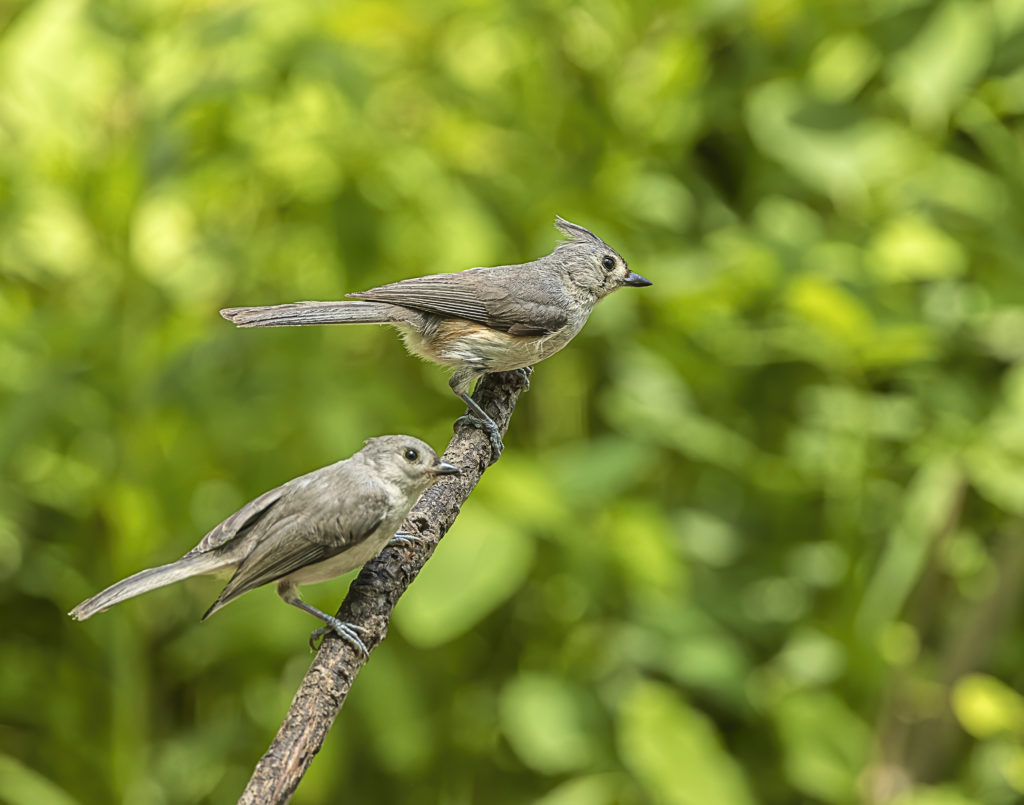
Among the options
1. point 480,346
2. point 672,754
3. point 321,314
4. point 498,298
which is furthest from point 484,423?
point 672,754

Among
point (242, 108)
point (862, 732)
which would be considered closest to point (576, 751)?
point (862, 732)

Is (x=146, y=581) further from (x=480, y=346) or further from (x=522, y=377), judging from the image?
(x=522, y=377)

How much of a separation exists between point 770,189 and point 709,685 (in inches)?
65.7

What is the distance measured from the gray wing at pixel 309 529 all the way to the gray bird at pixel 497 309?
17.6 inches

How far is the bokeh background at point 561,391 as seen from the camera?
10.6 ft

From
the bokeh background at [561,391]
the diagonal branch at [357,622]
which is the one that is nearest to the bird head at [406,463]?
the diagonal branch at [357,622]

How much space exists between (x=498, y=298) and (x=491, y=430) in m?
0.32

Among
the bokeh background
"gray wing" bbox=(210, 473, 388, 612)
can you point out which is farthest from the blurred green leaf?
"gray wing" bbox=(210, 473, 388, 612)

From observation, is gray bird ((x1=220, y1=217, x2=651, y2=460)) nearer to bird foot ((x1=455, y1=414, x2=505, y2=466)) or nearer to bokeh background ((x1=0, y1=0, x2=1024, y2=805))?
bird foot ((x1=455, y1=414, x2=505, y2=466))

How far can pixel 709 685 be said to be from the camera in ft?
11.0

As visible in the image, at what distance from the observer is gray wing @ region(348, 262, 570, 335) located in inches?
84.4

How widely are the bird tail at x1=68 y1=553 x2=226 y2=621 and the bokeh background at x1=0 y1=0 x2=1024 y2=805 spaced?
158cm

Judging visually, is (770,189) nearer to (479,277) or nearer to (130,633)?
(479,277)

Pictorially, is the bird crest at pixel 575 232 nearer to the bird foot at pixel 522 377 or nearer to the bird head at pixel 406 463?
the bird foot at pixel 522 377
